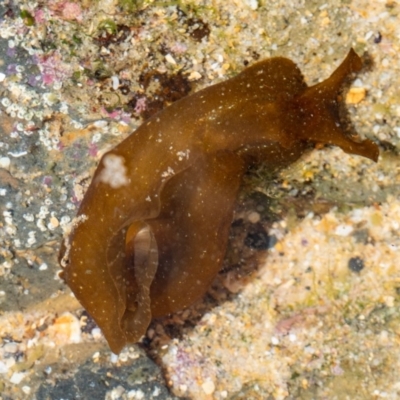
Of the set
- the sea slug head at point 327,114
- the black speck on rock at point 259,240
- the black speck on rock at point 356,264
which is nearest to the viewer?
the sea slug head at point 327,114

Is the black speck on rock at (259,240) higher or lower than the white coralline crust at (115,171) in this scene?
lower

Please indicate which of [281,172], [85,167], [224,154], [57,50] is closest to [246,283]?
[281,172]

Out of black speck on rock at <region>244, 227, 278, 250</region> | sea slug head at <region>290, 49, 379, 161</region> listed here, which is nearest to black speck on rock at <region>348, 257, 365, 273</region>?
black speck on rock at <region>244, 227, 278, 250</region>

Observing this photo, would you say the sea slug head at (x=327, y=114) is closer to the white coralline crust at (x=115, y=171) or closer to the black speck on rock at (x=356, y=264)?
the black speck on rock at (x=356, y=264)

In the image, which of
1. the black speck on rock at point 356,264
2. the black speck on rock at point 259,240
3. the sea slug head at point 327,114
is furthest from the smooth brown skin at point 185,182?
the black speck on rock at point 356,264

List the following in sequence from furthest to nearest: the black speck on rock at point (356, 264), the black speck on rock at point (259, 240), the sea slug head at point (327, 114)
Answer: the black speck on rock at point (259, 240)
the black speck on rock at point (356, 264)
the sea slug head at point (327, 114)

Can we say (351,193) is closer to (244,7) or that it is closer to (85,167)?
(244,7)

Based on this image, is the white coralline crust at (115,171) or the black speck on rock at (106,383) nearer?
Result: the white coralline crust at (115,171)
